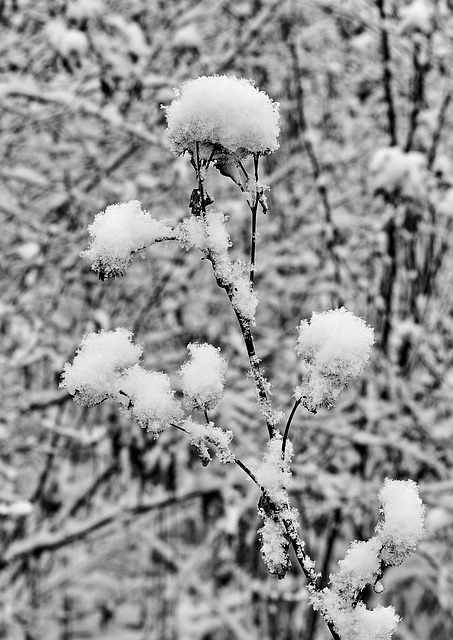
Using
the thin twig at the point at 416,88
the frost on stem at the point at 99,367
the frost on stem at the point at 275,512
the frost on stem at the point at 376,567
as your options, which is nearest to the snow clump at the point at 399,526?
the frost on stem at the point at 376,567

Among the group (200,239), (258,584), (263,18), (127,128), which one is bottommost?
(200,239)

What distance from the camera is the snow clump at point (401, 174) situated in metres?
2.90

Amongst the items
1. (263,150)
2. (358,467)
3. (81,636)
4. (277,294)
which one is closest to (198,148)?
(263,150)

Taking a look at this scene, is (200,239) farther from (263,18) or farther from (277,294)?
(277,294)

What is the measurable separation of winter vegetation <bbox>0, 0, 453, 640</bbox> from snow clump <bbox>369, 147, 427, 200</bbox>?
0.03 feet

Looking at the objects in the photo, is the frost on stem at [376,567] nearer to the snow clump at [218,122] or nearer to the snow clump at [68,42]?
the snow clump at [218,122]

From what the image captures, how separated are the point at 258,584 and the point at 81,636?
2.47 meters

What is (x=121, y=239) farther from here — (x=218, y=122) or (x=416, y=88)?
(x=416, y=88)

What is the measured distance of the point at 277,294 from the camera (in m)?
4.68

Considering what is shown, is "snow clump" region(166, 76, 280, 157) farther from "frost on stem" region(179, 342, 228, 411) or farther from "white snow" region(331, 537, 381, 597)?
"white snow" region(331, 537, 381, 597)

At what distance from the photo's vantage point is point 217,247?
709 millimetres

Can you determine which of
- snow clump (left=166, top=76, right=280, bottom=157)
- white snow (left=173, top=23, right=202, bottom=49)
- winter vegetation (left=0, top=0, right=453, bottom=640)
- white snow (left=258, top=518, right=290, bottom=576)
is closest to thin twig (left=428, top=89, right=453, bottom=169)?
winter vegetation (left=0, top=0, right=453, bottom=640)

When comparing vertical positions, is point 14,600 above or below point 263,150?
above

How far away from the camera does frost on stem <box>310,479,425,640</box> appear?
0.72 metres
